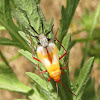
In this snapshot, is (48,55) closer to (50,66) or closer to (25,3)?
(50,66)

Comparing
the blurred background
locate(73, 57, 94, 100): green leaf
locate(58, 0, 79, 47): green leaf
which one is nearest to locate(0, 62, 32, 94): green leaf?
locate(73, 57, 94, 100): green leaf

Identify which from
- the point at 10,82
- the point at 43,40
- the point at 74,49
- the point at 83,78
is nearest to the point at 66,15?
the point at 43,40

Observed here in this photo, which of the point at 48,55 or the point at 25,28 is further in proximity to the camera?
the point at 48,55

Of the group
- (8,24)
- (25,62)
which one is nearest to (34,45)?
(8,24)

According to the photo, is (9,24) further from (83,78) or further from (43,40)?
(83,78)

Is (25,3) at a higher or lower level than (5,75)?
higher

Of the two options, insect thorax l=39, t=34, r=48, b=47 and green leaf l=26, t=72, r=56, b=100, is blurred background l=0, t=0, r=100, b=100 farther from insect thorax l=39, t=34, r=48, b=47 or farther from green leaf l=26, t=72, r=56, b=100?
green leaf l=26, t=72, r=56, b=100
